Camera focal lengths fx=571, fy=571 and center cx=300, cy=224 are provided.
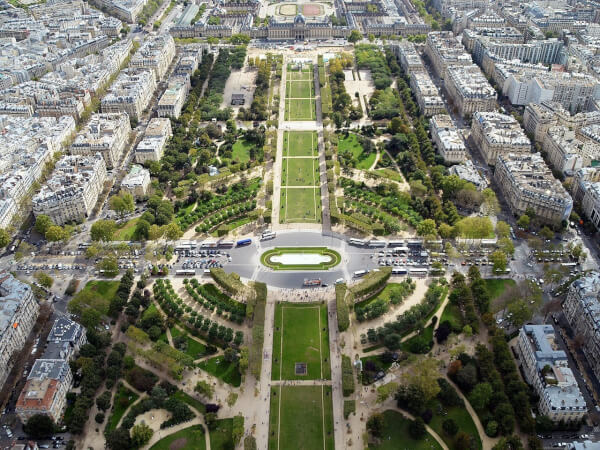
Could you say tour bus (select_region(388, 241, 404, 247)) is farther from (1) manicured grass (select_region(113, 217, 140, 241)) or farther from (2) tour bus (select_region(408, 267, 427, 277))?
(1) manicured grass (select_region(113, 217, 140, 241))

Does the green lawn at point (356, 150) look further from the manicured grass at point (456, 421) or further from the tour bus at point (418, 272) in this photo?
the manicured grass at point (456, 421)

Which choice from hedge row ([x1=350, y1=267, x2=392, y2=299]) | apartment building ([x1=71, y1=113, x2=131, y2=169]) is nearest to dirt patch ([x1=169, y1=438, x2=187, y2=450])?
hedge row ([x1=350, y1=267, x2=392, y2=299])

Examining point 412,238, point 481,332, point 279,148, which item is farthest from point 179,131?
point 481,332

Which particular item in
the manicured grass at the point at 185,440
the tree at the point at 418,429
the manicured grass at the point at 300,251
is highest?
the manicured grass at the point at 300,251

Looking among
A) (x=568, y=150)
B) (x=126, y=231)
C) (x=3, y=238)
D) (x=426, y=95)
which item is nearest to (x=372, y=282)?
(x=126, y=231)

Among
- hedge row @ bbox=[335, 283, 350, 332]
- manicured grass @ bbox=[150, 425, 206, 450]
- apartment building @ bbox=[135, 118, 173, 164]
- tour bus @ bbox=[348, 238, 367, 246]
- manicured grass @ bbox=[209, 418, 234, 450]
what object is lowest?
manicured grass @ bbox=[150, 425, 206, 450]

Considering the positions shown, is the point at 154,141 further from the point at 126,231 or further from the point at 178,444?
the point at 178,444

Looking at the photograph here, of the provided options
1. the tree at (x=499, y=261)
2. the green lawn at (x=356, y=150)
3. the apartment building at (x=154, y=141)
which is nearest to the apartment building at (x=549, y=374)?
the tree at (x=499, y=261)
